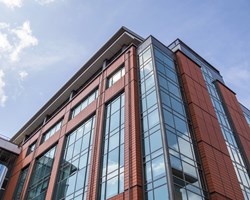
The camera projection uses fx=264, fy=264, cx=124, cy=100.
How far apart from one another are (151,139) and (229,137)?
9.52m

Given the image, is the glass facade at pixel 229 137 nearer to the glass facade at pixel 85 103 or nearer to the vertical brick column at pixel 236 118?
the vertical brick column at pixel 236 118

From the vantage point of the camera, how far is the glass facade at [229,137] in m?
19.7

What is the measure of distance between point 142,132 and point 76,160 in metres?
8.73

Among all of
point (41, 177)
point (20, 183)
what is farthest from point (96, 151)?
point (20, 183)

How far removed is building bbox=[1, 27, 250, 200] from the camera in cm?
1627

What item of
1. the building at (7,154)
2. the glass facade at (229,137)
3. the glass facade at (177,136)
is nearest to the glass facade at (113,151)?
the glass facade at (177,136)

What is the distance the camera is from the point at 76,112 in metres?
30.6

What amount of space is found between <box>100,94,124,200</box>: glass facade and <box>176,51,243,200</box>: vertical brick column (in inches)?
218

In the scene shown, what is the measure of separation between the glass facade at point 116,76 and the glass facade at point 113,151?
2.52 metres

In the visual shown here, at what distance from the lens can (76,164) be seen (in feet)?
78.6

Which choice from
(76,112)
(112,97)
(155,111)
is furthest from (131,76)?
(76,112)

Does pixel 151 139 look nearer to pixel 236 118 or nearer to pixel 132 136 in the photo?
pixel 132 136

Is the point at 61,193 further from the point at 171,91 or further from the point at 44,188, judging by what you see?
the point at 171,91

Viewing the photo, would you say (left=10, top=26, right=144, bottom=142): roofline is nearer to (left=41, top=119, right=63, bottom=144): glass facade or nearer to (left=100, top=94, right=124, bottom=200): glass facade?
(left=41, top=119, right=63, bottom=144): glass facade
